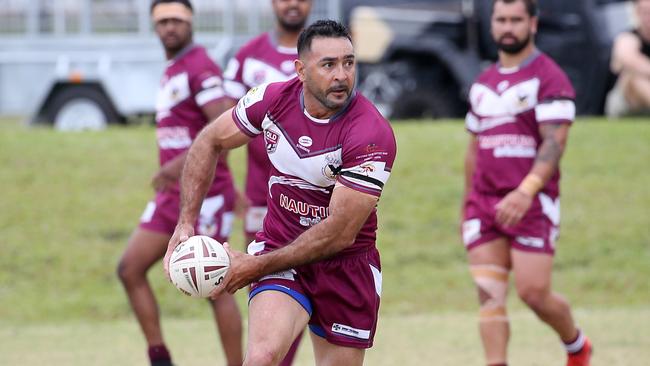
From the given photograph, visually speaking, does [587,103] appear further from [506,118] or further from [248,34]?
[506,118]

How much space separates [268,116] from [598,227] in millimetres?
8445

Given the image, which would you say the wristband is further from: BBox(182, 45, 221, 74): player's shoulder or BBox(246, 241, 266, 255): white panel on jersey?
BBox(182, 45, 221, 74): player's shoulder

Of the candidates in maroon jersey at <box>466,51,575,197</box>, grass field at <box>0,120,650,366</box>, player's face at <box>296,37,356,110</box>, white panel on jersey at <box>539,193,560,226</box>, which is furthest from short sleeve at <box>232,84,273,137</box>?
grass field at <box>0,120,650,366</box>

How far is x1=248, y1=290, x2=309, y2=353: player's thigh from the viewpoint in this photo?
18.8 ft

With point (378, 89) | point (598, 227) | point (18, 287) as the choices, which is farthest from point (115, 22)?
point (598, 227)

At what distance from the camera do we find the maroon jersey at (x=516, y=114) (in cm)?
772

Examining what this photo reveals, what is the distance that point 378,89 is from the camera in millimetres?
18656

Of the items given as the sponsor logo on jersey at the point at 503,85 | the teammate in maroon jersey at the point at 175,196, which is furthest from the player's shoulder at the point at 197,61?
the sponsor logo on jersey at the point at 503,85

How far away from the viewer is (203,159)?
6.24 m

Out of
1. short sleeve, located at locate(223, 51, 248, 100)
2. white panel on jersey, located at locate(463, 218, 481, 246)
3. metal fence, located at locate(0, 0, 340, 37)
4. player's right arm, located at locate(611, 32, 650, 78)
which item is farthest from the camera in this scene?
metal fence, located at locate(0, 0, 340, 37)

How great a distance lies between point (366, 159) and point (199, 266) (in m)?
0.92

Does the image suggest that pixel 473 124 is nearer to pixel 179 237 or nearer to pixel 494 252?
pixel 494 252

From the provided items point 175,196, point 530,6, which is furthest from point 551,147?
point 175,196

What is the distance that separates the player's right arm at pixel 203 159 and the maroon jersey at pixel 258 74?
5.83ft
